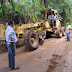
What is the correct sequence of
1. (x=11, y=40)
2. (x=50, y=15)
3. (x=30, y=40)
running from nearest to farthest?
(x=11, y=40) → (x=30, y=40) → (x=50, y=15)

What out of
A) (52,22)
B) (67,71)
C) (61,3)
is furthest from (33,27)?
(61,3)

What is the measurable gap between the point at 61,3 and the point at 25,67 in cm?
1395

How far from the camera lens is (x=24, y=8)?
1080 cm

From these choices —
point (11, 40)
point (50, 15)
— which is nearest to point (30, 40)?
point (11, 40)

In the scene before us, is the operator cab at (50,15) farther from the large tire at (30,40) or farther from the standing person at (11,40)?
the standing person at (11,40)

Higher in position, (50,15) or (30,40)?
(50,15)

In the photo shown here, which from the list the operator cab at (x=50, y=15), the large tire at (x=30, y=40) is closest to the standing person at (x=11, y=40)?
the large tire at (x=30, y=40)

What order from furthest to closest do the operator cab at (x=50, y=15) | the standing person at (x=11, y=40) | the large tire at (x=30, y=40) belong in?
the operator cab at (x=50, y=15)
the large tire at (x=30, y=40)
the standing person at (x=11, y=40)

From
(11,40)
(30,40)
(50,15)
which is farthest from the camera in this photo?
(50,15)

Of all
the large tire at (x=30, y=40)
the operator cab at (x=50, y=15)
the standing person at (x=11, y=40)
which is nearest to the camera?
the standing person at (x=11, y=40)

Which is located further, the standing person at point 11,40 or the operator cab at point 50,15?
the operator cab at point 50,15

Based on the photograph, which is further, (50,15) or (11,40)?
(50,15)

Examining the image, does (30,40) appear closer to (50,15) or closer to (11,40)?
(11,40)

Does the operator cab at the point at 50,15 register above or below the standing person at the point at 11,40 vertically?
above
